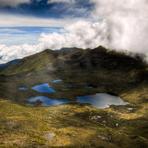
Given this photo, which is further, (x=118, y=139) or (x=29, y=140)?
(x=118, y=139)

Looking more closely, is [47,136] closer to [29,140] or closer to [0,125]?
[29,140]

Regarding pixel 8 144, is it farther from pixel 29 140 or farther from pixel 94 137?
pixel 94 137

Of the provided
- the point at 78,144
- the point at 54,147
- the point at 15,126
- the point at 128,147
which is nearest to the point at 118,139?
the point at 128,147

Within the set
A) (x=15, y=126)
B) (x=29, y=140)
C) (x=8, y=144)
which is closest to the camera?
(x=8, y=144)

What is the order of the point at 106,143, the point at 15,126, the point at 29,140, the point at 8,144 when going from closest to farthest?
1. the point at 8,144
2. the point at 29,140
3. the point at 106,143
4. the point at 15,126

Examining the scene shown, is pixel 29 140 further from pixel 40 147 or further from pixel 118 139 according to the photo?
pixel 118 139

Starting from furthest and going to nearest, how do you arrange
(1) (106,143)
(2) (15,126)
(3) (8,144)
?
(2) (15,126), (1) (106,143), (3) (8,144)

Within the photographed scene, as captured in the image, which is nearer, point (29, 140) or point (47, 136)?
point (29, 140)

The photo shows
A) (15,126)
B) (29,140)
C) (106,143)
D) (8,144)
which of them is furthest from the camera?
(15,126)

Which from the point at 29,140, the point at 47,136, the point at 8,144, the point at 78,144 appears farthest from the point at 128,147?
the point at 8,144
